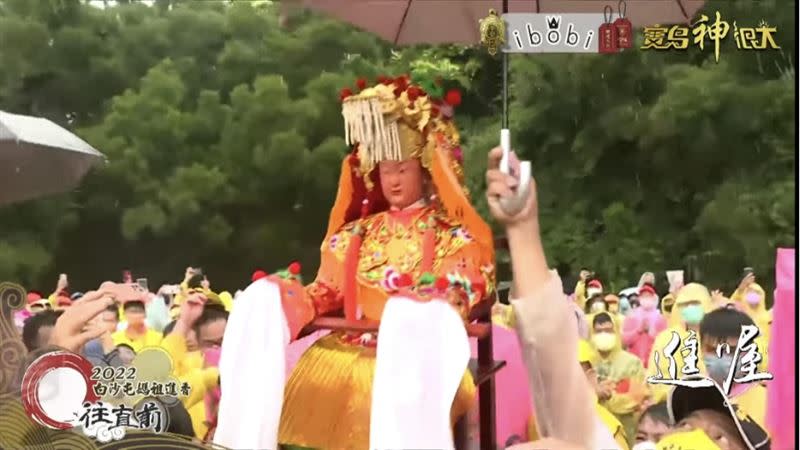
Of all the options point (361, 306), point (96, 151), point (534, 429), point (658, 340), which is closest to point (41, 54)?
point (96, 151)

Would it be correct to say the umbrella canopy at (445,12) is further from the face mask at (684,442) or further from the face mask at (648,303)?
the face mask at (684,442)

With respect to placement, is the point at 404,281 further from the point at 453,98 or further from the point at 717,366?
the point at 717,366

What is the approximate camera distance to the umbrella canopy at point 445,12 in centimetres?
195

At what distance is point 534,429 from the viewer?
78.2 inches

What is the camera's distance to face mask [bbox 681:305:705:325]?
199 cm

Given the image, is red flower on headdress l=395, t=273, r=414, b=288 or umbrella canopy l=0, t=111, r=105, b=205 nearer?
red flower on headdress l=395, t=273, r=414, b=288

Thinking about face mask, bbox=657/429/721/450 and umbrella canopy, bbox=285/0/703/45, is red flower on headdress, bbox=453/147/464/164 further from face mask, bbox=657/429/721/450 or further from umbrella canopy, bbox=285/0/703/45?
face mask, bbox=657/429/721/450

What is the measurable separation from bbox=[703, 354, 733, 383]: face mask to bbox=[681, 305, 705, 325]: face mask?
3.5 inches

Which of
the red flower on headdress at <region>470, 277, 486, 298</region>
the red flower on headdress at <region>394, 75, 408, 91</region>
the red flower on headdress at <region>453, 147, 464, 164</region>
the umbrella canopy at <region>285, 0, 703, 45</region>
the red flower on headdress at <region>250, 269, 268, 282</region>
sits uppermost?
the umbrella canopy at <region>285, 0, 703, 45</region>

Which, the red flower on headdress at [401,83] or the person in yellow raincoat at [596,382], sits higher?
the red flower on headdress at [401,83]

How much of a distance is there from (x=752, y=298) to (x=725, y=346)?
127 mm

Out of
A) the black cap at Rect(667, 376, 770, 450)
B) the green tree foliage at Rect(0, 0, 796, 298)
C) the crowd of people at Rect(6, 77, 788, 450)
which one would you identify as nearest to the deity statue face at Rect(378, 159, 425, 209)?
the crowd of people at Rect(6, 77, 788, 450)

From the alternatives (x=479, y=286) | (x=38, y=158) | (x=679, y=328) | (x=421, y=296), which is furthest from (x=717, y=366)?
(x=38, y=158)

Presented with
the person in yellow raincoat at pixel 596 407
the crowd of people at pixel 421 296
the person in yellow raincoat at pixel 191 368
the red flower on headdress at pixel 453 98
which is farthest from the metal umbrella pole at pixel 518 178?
the person in yellow raincoat at pixel 191 368
